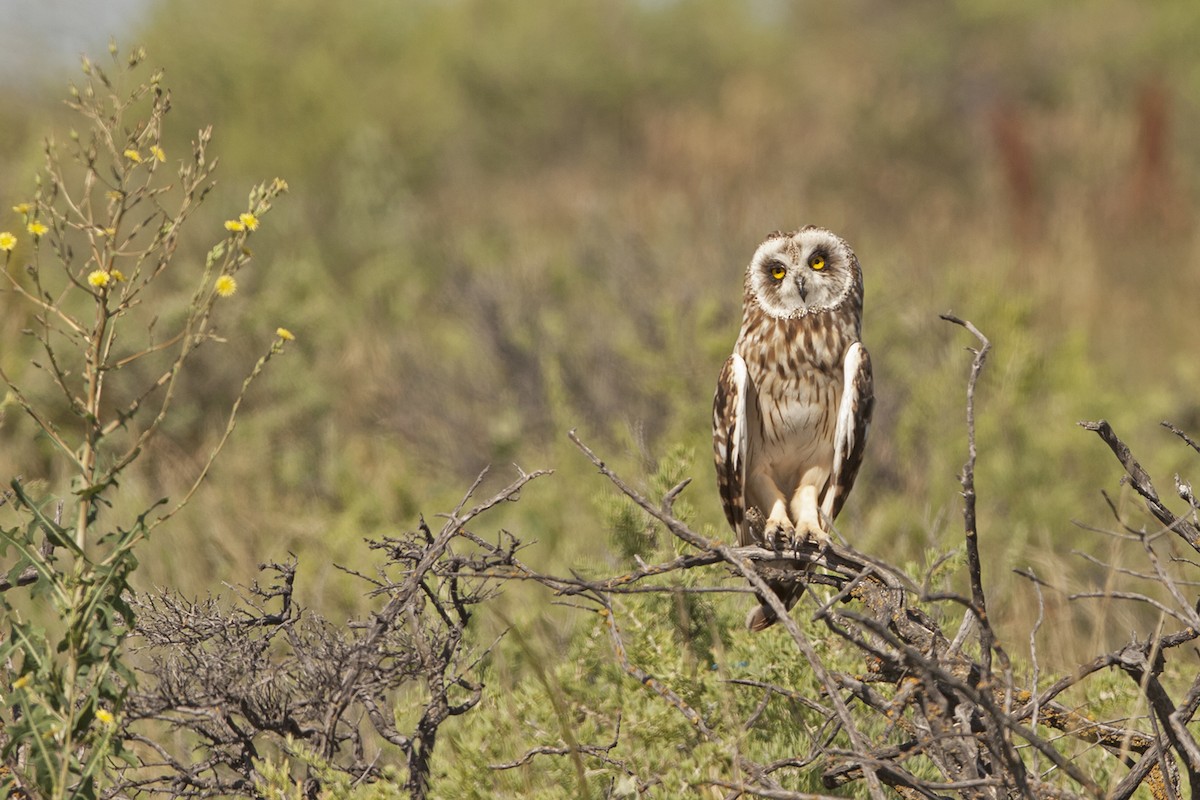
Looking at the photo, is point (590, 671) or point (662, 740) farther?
point (590, 671)

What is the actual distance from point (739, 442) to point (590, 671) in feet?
2.85

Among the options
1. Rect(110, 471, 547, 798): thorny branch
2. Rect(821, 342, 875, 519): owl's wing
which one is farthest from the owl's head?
Rect(110, 471, 547, 798): thorny branch

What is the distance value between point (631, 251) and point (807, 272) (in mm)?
4636

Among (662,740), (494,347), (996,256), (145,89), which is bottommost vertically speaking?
(662,740)

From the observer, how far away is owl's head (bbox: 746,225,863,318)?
151 inches

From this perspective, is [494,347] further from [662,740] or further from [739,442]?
[662,740]

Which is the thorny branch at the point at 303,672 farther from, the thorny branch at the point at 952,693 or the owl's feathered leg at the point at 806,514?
the owl's feathered leg at the point at 806,514

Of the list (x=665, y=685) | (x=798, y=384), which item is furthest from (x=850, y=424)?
(x=665, y=685)

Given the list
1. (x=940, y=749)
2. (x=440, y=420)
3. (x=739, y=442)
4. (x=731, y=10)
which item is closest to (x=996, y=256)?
(x=440, y=420)

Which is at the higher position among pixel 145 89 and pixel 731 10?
pixel 731 10

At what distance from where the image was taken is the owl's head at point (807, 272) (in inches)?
151

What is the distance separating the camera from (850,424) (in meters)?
3.71

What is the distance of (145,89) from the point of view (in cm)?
240

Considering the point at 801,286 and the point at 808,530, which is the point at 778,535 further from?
the point at 801,286
